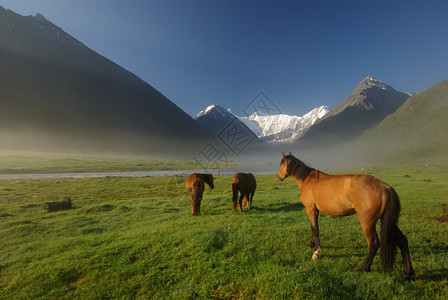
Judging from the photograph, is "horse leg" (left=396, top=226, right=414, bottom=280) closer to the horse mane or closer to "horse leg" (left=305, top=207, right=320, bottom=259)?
"horse leg" (left=305, top=207, right=320, bottom=259)

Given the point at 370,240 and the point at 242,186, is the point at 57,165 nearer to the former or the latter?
the point at 242,186

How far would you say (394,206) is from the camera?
4.77 m

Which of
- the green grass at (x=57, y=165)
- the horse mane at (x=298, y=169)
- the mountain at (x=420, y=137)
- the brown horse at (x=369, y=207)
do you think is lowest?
the green grass at (x=57, y=165)

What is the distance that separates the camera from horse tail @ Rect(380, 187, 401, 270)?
4.75 metres

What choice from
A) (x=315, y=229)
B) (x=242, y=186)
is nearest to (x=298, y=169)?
(x=315, y=229)

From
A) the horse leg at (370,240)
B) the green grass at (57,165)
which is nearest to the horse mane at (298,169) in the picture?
the horse leg at (370,240)

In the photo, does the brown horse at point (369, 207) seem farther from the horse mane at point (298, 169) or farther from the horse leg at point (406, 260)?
the horse mane at point (298, 169)

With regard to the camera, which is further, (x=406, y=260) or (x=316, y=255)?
(x=316, y=255)

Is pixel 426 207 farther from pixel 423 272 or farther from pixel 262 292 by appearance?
pixel 262 292

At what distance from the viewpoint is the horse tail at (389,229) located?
4750 mm

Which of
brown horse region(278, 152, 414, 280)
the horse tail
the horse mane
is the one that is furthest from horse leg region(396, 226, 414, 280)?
the horse mane

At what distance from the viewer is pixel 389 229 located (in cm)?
477

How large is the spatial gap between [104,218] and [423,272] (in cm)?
1628

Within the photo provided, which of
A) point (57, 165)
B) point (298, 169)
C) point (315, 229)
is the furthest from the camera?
point (57, 165)
